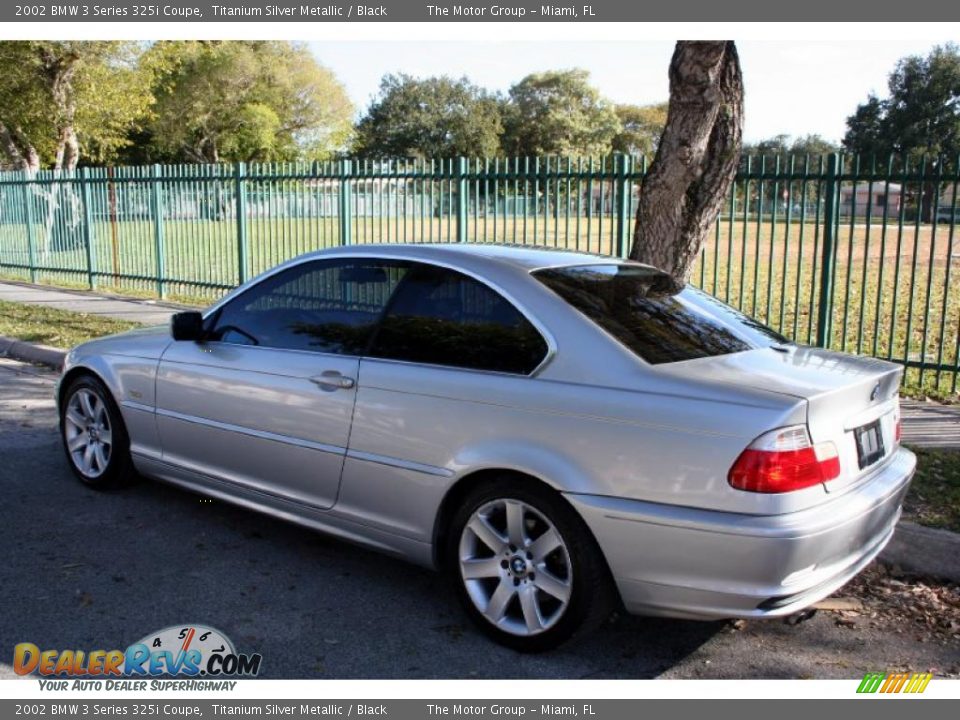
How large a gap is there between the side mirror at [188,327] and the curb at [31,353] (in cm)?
536

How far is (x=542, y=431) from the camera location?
11.6ft

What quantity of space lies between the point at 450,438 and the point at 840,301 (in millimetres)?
11963

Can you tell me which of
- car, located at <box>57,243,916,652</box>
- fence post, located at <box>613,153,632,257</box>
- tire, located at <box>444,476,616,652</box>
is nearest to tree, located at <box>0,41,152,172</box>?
fence post, located at <box>613,153,632,257</box>

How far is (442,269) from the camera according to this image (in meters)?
4.22

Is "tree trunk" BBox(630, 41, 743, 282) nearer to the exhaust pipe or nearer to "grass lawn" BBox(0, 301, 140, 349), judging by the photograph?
the exhaust pipe

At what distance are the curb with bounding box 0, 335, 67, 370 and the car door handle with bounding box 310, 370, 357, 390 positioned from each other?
6.42 meters

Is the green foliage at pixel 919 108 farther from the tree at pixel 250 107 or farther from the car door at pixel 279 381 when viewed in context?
the car door at pixel 279 381

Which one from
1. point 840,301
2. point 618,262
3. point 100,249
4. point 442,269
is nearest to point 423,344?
point 442,269

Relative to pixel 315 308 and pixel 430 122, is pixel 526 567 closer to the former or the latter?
pixel 315 308

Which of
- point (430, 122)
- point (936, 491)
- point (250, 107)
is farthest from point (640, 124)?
point (936, 491)

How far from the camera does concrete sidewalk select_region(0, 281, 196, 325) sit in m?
12.8

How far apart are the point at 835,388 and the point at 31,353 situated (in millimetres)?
9360

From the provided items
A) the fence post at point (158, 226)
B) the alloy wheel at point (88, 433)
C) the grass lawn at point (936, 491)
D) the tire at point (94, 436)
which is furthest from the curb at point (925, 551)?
the fence post at point (158, 226)

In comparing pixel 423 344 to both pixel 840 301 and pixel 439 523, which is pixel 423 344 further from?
pixel 840 301
